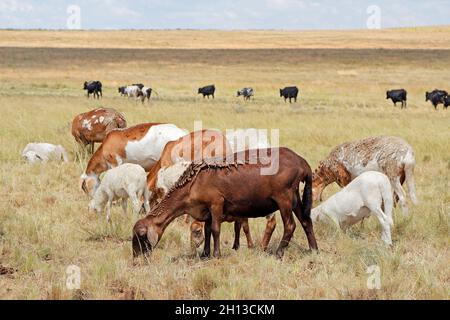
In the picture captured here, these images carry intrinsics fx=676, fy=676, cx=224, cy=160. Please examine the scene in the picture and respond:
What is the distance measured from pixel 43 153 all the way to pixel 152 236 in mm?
8048

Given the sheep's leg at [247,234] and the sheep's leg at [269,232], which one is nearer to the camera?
the sheep's leg at [269,232]

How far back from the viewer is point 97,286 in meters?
6.61

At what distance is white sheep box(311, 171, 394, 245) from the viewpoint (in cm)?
838

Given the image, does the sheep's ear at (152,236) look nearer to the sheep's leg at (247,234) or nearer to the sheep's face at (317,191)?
the sheep's leg at (247,234)

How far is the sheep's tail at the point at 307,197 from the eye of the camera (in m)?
7.82

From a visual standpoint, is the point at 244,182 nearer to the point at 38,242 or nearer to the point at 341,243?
the point at 341,243

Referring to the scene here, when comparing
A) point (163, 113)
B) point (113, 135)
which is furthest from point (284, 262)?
point (163, 113)

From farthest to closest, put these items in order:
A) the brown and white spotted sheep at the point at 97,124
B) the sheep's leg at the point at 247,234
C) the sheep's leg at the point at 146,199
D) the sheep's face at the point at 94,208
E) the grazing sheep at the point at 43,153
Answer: the brown and white spotted sheep at the point at 97,124, the grazing sheep at the point at 43,153, the sheep's face at the point at 94,208, the sheep's leg at the point at 146,199, the sheep's leg at the point at 247,234

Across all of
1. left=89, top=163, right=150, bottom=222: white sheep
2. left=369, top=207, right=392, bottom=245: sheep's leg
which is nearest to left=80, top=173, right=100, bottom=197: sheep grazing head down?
left=89, top=163, right=150, bottom=222: white sheep

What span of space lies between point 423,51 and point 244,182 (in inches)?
3267

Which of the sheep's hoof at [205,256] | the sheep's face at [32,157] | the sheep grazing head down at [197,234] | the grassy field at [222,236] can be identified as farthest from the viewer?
the sheep's face at [32,157]

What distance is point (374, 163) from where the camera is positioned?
10383mm

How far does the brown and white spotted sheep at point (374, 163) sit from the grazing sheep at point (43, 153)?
258 inches

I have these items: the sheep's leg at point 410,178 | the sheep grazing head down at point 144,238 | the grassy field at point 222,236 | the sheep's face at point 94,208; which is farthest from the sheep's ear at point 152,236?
the sheep's leg at point 410,178
